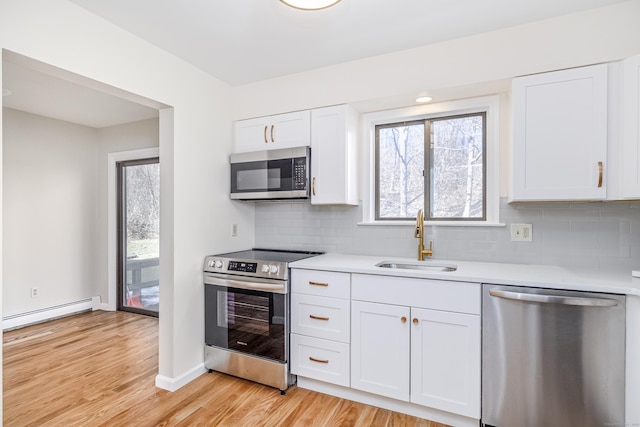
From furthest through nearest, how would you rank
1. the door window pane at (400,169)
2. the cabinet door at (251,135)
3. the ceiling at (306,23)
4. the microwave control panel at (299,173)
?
the cabinet door at (251,135)
the door window pane at (400,169)
the microwave control panel at (299,173)
the ceiling at (306,23)

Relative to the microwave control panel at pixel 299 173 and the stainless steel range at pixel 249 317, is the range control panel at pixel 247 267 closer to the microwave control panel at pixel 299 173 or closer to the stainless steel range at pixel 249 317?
the stainless steel range at pixel 249 317

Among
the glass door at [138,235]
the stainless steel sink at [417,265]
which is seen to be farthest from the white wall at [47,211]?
the stainless steel sink at [417,265]

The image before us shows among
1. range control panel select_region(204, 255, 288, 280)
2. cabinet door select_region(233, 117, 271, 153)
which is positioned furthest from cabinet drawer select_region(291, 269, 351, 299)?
cabinet door select_region(233, 117, 271, 153)

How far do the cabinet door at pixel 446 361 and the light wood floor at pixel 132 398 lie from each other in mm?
213

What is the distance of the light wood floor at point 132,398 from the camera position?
6.73 ft

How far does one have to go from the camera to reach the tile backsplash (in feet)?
6.93

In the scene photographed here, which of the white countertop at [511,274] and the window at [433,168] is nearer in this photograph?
the white countertop at [511,274]

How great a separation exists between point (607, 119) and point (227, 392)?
2.94 m

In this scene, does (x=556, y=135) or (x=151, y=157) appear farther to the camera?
(x=151, y=157)

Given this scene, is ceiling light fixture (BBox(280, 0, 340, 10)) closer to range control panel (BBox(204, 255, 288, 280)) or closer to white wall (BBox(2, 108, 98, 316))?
range control panel (BBox(204, 255, 288, 280))

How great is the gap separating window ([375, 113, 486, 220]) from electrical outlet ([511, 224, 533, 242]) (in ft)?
0.81

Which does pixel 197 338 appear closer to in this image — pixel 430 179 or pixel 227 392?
Answer: pixel 227 392

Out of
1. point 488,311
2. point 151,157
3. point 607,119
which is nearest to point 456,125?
point 607,119

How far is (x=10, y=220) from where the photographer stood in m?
3.56
